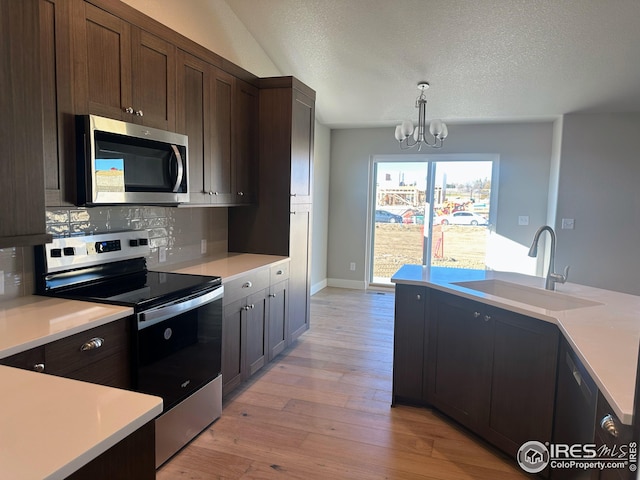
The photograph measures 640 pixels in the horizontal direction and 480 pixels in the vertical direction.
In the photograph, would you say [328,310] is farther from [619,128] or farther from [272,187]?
[619,128]

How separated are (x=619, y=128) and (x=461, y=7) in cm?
278

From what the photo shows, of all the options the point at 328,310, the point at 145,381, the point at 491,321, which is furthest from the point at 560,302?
the point at 328,310

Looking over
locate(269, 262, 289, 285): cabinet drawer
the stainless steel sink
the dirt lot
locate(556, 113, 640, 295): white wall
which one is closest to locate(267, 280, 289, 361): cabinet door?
locate(269, 262, 289, 285): cabinet drawer

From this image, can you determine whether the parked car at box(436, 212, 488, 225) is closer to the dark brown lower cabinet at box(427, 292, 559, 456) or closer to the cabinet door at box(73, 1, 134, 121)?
the dark brown lower cabinet at box(427, 292, 559, 456)

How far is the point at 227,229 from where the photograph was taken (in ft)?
12.7

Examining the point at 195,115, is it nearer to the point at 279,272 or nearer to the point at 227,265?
the point at 227,265

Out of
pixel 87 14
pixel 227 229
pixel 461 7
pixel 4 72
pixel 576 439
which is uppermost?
pixel 461 7

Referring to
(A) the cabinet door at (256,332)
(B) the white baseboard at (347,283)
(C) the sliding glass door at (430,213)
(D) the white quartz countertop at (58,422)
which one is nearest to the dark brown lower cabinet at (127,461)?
(D) the white quartz countertop at (58,422)

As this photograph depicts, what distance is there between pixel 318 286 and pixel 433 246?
175 cm

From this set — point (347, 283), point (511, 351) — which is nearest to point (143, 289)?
point (511, 351)

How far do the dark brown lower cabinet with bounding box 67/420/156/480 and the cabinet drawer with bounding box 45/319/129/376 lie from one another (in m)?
0.80

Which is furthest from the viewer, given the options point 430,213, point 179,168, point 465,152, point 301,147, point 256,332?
point 430,213

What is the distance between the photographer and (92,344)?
180cm

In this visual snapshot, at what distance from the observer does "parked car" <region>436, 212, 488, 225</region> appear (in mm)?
5930
